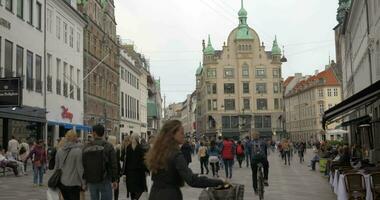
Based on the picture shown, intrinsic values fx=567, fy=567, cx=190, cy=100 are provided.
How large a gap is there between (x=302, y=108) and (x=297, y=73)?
78.2 ft

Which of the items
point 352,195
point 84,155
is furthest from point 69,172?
point 352,195

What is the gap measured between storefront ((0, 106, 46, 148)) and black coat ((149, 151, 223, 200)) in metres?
23.6

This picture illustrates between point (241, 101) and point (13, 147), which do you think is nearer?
A: point (13, 147)

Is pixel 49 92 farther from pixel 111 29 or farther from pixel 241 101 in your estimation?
pixel 241 101

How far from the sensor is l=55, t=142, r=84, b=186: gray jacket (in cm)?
970

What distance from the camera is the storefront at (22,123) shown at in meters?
29.1

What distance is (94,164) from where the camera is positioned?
383 inches

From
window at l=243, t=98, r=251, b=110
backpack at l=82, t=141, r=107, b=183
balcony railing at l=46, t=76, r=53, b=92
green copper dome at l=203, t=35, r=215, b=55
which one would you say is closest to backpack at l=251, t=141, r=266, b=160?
backpack at l=82, t=141, r=107, b=183

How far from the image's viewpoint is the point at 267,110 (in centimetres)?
11331

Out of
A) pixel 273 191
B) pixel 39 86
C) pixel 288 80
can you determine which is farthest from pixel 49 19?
pixel 288 80

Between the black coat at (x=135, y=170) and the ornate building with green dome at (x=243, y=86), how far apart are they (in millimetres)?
99688

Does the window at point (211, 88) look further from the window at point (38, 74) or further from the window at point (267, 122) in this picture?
the window at point (38, 74)

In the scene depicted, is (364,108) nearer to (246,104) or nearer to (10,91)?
(10,91)

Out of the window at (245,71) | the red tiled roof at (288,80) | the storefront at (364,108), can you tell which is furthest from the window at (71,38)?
the red tiled roof at (288,80)
